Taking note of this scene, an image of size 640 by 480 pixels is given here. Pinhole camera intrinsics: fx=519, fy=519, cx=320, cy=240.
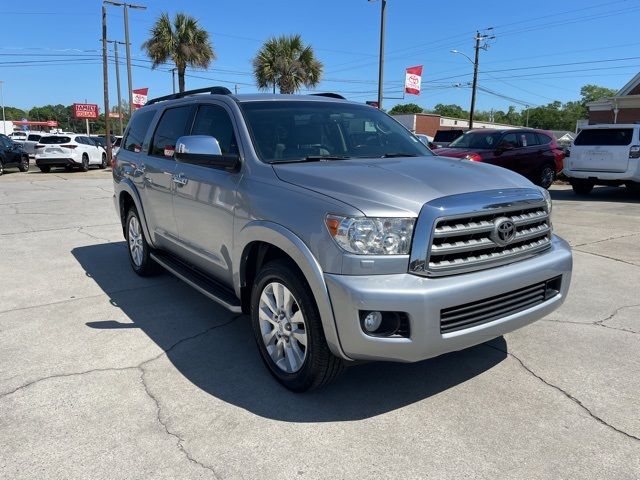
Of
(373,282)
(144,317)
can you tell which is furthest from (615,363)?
(144,317)

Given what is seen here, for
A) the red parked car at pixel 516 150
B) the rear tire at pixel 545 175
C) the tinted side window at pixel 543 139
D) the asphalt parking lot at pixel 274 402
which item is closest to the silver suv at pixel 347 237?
the asphalt parking lot at pixel 274 402

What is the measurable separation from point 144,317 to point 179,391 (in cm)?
149

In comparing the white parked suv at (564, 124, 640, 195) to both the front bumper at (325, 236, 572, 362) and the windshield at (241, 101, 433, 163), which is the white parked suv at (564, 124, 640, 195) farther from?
the front bumper at (325, 236, 572, 362)

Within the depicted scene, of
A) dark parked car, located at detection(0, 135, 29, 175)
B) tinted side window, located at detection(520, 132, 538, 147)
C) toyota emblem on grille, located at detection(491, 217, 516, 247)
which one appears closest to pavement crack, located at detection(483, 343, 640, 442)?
toyota emblem on grille, located at detection(491, 217, 516, 247)

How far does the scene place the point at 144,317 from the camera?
4652mm

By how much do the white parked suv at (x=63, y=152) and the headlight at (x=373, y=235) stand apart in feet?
73.9

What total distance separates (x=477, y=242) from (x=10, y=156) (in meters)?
23.1

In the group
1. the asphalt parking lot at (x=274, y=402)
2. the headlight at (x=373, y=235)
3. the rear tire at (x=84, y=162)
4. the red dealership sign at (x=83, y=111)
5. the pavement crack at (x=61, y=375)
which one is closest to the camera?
the asphalt parking lot at (x=274, y=402)

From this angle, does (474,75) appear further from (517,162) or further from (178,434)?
(178,434)

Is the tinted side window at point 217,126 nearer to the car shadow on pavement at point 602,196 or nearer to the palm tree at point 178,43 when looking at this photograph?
the car shadow on pavement at point 602,196

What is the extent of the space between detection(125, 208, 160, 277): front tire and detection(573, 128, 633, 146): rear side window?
36.9ft

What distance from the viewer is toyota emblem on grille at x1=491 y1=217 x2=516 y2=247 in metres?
3.02

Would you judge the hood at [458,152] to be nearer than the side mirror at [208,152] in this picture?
No

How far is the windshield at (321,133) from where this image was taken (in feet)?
12.5
